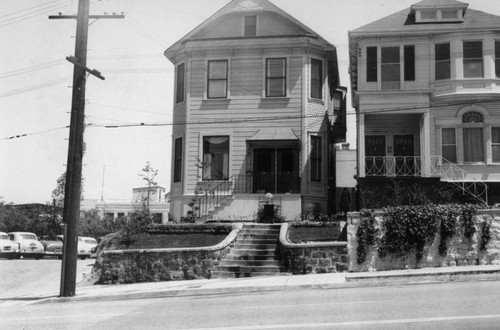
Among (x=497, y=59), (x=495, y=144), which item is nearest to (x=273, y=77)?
(x=497, y=59)

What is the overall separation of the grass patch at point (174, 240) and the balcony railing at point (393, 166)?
8.50 m

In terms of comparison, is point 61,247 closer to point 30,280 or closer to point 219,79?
point 30,280

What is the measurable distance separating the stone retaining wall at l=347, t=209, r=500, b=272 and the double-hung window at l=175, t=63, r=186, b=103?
1352cm

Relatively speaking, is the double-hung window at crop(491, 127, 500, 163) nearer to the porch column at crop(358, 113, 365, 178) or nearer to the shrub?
the porch column at crop(358, 113, 365, 178)

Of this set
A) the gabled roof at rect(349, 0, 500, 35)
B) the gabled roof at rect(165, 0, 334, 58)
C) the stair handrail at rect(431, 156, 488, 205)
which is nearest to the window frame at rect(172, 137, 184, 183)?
the gabled roof at rect(165, 0, 334, 58)

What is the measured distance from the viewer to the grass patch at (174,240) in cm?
2070

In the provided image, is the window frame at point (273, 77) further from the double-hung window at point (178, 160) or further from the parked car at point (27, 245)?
the parked car at point (27, 245)

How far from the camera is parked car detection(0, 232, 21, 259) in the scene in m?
36.0

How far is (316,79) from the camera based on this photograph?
2803cm

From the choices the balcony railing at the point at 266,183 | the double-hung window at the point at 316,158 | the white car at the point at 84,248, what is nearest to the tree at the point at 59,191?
the white car at the point at 84,248

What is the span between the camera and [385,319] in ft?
30.0

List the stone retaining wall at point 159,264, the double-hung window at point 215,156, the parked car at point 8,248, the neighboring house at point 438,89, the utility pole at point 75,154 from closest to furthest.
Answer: the utility pole at point 75,154, the stone retaining wall at point 159,264, the neighboring house at point 438,89, the double-hung window at point 215,156, the parked car at point 8,248

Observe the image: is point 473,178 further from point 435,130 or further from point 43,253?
point 43,253

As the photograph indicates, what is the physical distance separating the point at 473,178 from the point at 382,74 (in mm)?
6148
